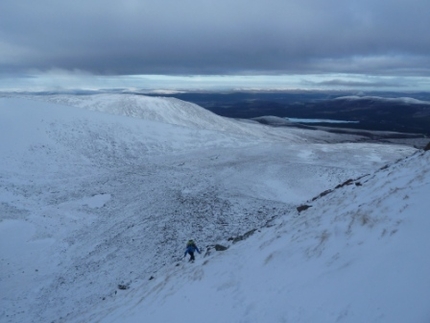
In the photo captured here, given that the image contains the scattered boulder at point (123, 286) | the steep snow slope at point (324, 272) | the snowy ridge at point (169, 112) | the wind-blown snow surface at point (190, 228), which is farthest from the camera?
the snowy ridge at point (169, 112)

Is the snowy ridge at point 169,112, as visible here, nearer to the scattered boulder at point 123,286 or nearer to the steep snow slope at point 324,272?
the scattered boulder at point 123,286

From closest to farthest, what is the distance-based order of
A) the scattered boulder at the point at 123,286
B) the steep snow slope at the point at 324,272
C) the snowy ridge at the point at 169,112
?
the steep snow slope at the point at 324,272 < the scattered boulder at the point at 123,286 < the snowy ridge at the point at 169,112

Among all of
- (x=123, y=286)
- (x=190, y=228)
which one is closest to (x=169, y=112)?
(x=190, y=228)

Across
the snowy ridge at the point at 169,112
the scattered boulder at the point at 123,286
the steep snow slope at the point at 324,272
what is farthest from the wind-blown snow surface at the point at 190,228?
the snowy ridge at the point at 169,112

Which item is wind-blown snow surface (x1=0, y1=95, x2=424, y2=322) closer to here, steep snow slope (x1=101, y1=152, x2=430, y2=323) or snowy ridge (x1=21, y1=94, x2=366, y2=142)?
steep snow slope (x1=101, y1=152, x2=430, y2=323)

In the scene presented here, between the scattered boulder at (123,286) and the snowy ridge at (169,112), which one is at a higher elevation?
the snowy ridge at (169,112)

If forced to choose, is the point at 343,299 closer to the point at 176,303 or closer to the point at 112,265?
the point at 176,303

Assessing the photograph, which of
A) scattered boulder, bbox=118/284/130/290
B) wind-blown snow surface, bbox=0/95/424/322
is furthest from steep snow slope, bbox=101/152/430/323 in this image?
scattered boulder, bbox=118/284/130/290
